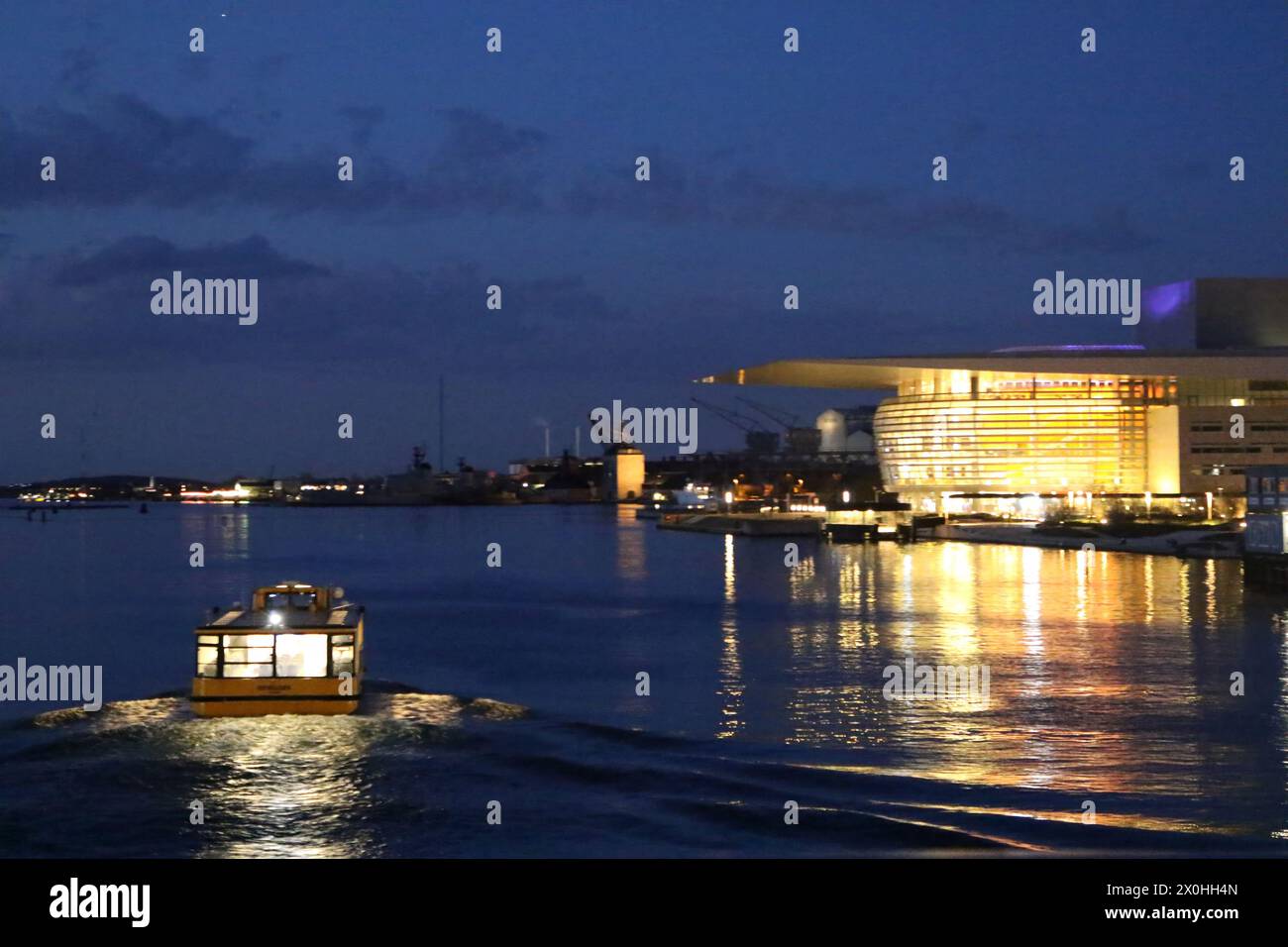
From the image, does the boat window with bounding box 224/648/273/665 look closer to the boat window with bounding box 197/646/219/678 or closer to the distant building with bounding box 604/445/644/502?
the boat window with bounding box 197/646/219/678

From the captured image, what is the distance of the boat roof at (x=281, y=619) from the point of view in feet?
45.1

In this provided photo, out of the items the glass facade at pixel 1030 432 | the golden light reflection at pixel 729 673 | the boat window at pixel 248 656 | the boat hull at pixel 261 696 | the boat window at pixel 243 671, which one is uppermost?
the glass facade at pixel 1030 432

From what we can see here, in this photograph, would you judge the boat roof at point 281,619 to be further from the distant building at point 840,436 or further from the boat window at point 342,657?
the distant building at point 840,436

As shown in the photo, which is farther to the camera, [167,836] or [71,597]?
[71,597]

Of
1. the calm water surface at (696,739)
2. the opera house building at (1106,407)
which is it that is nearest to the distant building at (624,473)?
the opera house building at (1106,407)

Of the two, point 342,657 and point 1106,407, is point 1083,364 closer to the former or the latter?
point 1106,407

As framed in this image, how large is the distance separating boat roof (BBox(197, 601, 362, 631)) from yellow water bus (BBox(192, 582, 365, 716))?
0.9 inches

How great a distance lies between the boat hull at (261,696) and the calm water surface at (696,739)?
0.56ft

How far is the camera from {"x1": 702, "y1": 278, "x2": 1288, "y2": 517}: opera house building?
2820 inches

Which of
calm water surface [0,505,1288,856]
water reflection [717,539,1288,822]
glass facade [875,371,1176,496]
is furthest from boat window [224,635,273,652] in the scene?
glass facade [875,371,1176,496]

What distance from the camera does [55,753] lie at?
40.7 feet
